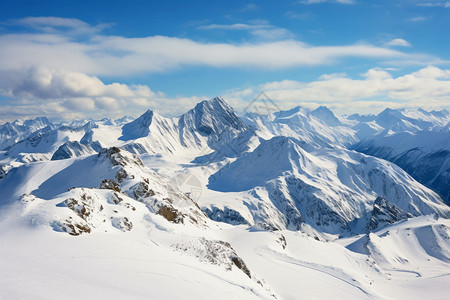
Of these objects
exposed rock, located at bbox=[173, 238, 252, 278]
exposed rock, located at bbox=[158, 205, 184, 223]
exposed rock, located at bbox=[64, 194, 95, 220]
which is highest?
exposed rock, located at bbox=[64, 194, 95, 220]

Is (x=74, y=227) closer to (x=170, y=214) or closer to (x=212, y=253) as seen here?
(x=212, y=253)

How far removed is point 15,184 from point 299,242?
91.0 meters

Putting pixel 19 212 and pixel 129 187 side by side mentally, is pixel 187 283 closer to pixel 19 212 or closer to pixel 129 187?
pixel 19 212

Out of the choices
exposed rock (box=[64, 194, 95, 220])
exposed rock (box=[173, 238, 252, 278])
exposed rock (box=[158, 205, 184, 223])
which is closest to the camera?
exposed rock (box=[173, 238, 252, 278])

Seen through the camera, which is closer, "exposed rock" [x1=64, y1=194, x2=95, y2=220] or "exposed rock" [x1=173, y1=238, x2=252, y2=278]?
"exposed rock" [x1=173, y1=238, x2=252, y2=278]

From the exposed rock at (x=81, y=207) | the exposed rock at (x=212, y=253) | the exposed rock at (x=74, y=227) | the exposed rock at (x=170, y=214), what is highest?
the exposed rock at (x=81, y=207)

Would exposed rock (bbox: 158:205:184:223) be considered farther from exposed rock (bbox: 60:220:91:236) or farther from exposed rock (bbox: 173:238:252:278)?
exposed rock (bbox: 60:220:91:236)

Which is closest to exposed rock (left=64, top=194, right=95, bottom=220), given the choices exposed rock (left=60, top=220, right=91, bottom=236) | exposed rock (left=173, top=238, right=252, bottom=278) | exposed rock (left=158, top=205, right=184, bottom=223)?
exposed rock (left=60, top=220, right=91, bottom=236)

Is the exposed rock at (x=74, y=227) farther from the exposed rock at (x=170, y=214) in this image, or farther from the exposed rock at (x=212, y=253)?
the exposed rock at (x=170, y=214)

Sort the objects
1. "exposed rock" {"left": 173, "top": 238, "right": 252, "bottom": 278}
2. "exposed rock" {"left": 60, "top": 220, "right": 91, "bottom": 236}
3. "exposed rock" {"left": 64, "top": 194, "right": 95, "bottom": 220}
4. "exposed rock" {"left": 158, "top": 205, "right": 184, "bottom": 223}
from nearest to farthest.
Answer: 1. "exposed rock" {"left": 60, "top": 220, "right": 91, "bottom": 236}
2. "exposed rock" {"left": 173, "top": 238, "right": 252, "bottom": 278}
3. "exposed rock" {"left": 64, "top": 194, "right": 95, "bottom": 220}
4. "exposed rock" {"left": 158, "top": 205, "right": 184, "bottom": 223}

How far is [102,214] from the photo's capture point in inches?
1580

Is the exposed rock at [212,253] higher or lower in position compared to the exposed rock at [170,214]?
lower

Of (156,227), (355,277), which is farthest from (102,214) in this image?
(355,277)

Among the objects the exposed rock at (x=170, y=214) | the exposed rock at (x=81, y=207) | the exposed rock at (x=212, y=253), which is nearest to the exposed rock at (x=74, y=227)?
the exposed rock at (x=81, y=207)
